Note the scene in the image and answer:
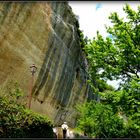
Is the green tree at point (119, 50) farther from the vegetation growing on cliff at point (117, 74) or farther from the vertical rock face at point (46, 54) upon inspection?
the vertical rock face at point (46, 54)

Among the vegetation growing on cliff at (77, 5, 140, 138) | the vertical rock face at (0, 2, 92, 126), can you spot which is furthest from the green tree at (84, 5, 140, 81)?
the vertical rock face at (0, 2, 92, 126)

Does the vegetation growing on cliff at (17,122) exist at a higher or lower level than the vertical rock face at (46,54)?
lower

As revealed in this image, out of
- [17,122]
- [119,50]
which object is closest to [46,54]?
[119,50]

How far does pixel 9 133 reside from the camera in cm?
1592

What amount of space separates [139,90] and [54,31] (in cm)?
1284

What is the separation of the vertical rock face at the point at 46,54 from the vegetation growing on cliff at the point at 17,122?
5.61 metres

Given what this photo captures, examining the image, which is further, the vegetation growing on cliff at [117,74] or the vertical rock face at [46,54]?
the vertical rock face at [46,54]

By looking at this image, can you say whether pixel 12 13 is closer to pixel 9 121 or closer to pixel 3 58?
pixel 3 58

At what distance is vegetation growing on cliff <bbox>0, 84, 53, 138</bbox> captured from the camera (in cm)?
1594

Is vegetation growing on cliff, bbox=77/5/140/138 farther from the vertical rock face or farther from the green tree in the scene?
the vertical rock face

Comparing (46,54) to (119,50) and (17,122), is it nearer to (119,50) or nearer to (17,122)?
(119,50)

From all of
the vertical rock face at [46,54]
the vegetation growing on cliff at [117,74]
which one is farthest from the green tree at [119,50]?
the vertical rock face at [46,54]

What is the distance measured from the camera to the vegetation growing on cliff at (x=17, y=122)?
52.3 feet

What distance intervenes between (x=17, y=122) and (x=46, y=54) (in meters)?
13.2
